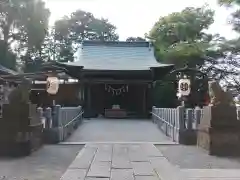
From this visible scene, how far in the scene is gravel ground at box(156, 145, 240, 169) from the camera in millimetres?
6570

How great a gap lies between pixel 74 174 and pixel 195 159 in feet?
9.09

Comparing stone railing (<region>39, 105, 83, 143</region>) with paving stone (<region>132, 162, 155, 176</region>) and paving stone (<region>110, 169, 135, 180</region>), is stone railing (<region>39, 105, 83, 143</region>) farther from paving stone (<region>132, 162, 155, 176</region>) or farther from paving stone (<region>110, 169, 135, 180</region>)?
paving stone (<region>110, 169, 135, 180</region>)

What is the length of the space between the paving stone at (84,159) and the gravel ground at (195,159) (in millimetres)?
1554

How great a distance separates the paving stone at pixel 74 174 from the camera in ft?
17.4

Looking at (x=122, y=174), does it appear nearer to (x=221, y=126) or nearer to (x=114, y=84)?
(x=221, y=126)

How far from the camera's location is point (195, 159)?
24.0ft

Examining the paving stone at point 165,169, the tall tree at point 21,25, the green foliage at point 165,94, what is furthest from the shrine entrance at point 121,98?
the paving stone at point 165,169

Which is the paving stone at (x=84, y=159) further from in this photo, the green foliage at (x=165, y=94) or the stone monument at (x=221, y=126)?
the green foliage at (x=165, y=94)

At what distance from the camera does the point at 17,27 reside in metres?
27.9

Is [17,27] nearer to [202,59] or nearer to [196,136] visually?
[202,59]

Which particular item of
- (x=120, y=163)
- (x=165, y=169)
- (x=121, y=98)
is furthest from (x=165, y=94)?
(x=165, y=169)

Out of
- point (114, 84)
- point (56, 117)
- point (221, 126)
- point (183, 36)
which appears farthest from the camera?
point (183, 36)

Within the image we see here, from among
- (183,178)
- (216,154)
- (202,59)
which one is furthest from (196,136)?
(202,59)

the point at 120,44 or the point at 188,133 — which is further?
the point at 120,44
